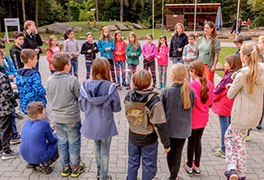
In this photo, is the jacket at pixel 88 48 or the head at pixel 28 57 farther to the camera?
the jacket at pixel 88 48

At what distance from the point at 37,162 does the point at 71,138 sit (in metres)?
0.59

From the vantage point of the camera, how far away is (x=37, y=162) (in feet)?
12.0

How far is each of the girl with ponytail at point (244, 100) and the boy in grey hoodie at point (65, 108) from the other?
6.34 ft

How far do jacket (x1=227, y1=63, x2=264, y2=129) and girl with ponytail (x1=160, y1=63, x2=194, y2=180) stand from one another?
54 centimetres

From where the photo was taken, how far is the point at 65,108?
136 inches

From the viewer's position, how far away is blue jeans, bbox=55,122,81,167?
355cm

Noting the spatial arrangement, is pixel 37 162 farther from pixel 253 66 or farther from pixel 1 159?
pixel 253 66

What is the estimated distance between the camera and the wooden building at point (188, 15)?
30.2m

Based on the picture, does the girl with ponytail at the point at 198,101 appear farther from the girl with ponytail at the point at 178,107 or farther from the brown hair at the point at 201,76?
the girl with ponytail at the point at 178,107

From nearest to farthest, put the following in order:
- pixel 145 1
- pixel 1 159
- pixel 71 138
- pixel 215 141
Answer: pixel 71 138, pixel 1 159, pixel 215 141, pixel 145 1

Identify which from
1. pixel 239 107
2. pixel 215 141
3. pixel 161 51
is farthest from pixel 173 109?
pixel 161 51

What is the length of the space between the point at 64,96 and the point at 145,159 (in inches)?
49.8

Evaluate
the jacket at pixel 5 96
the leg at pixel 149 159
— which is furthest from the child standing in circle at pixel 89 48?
the leg at pixel 149 159

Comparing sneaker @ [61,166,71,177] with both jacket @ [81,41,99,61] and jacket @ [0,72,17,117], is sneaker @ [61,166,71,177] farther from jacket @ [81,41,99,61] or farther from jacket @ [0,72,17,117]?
jacket @ [81,41,99,61]
